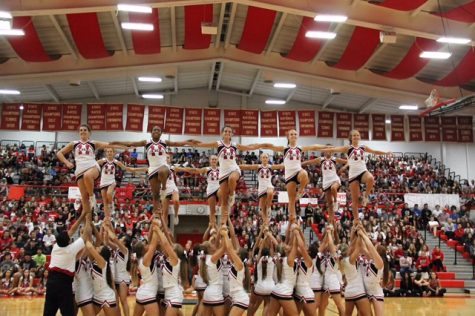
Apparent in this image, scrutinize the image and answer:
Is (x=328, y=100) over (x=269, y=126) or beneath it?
over

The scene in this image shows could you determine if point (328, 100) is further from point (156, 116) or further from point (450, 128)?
point (156, 116)

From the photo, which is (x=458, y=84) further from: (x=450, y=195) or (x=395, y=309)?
(x=395, y=309)

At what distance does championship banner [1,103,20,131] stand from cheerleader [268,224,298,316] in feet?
64.0

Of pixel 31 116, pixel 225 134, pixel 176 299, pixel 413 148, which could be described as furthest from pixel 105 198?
pixel 413 148

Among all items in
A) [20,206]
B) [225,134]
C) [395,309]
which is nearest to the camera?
[225,134]

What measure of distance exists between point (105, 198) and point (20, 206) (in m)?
12.9

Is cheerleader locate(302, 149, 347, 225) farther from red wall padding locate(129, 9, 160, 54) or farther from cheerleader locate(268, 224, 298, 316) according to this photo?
red wall padding locate(129, 9, 160, 54)

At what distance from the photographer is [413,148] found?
3325cm

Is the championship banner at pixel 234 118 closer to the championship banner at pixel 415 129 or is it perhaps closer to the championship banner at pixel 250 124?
the championship banner at pixel 250 124

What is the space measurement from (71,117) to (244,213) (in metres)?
10.3

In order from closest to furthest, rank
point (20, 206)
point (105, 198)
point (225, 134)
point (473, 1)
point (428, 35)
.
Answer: point (225, 134), point (105, 198), point (473, 1), point (428, 35), point (20, 206)

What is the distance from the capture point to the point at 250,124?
25141 millimetres

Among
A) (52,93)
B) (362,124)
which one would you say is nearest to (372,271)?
(362,124)

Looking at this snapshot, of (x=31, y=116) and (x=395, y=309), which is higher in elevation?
(x=31, y=116)
